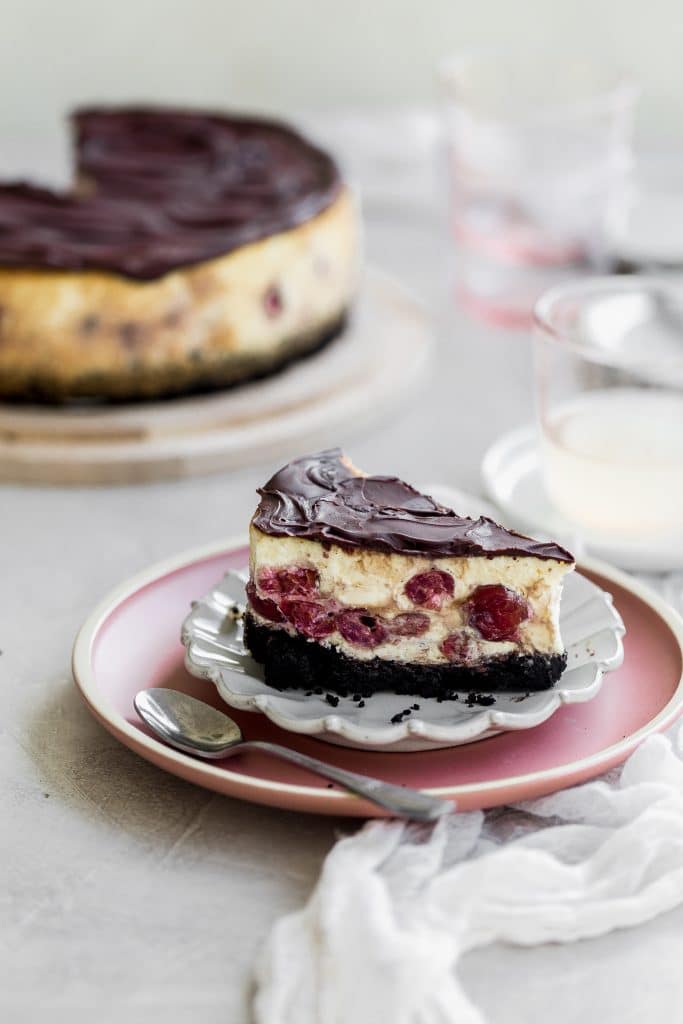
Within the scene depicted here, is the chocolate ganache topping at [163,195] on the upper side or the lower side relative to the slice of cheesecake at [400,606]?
upper

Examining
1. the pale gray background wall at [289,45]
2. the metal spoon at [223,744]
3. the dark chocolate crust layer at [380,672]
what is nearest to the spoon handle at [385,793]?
the metal spoon at [223,744]

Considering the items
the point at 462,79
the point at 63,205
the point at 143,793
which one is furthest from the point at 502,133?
the point at 143,793

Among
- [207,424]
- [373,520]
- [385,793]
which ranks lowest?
[207,424]

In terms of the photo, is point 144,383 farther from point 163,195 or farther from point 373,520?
point 373,520

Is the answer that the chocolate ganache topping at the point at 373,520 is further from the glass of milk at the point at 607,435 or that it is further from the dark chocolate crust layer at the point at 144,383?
the dark chocolate crust layer at the point at 144,383

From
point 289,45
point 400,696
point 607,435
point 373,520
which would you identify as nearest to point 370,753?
point 400,696
